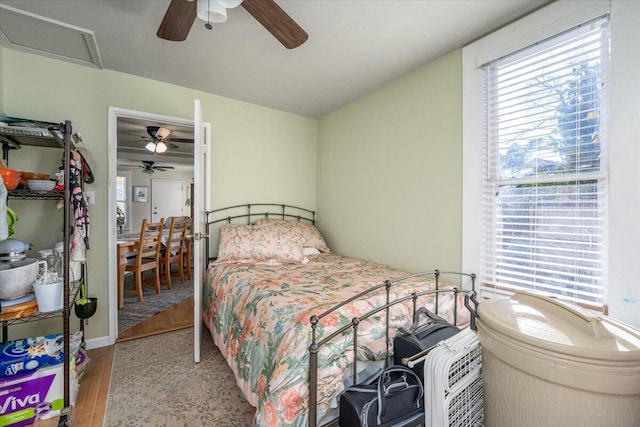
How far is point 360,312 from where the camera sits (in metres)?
1.42

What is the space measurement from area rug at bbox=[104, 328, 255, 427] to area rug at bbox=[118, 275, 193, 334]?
57cm

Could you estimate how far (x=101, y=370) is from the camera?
2115 millimetres

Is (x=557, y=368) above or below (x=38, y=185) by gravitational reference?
below

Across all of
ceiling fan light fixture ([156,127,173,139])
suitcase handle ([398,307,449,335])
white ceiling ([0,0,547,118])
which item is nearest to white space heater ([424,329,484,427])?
suitcase handle ([398,307,449,335])

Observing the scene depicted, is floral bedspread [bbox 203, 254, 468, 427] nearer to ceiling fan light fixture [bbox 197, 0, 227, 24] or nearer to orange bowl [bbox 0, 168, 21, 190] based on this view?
orange bowl [bbox 0, 168, 21, 190]

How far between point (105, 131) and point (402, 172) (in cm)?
264

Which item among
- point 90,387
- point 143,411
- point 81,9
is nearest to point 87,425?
point 143,411

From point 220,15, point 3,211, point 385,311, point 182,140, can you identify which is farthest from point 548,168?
point 182,140

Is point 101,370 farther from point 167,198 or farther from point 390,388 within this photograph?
point 167,198

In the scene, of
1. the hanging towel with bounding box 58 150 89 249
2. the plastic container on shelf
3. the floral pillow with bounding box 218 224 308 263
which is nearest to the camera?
the plastic container on shelf

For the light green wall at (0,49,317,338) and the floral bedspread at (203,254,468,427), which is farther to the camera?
the light green wall at (0,49,317,338)

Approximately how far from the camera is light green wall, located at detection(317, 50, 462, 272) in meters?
2.13

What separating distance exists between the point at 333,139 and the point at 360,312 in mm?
2431

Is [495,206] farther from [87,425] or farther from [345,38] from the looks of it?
[87,425]
